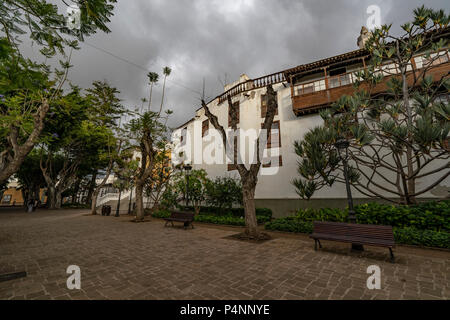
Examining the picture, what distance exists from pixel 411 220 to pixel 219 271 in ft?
25.6

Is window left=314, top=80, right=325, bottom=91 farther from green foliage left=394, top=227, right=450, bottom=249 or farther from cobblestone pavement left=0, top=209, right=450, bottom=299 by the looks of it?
cobblestone pavement left=0, top=209, right=450, bottom=299

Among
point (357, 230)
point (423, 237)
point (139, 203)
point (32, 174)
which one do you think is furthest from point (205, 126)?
point (32, 174)

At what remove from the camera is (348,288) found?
124 inches

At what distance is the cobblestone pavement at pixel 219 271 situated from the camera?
3.00 metres

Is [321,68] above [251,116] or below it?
above

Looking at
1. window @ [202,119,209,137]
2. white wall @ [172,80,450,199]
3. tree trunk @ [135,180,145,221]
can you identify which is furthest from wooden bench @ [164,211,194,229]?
window @ [202,119,209,137]

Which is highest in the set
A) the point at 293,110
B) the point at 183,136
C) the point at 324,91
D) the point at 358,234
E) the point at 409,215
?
the point at 183,136

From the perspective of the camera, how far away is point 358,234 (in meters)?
5.17

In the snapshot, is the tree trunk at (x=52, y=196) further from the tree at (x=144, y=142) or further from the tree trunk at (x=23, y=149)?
the tree trunk at (x=23, y=149)

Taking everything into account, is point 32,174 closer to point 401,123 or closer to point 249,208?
point 249,208
